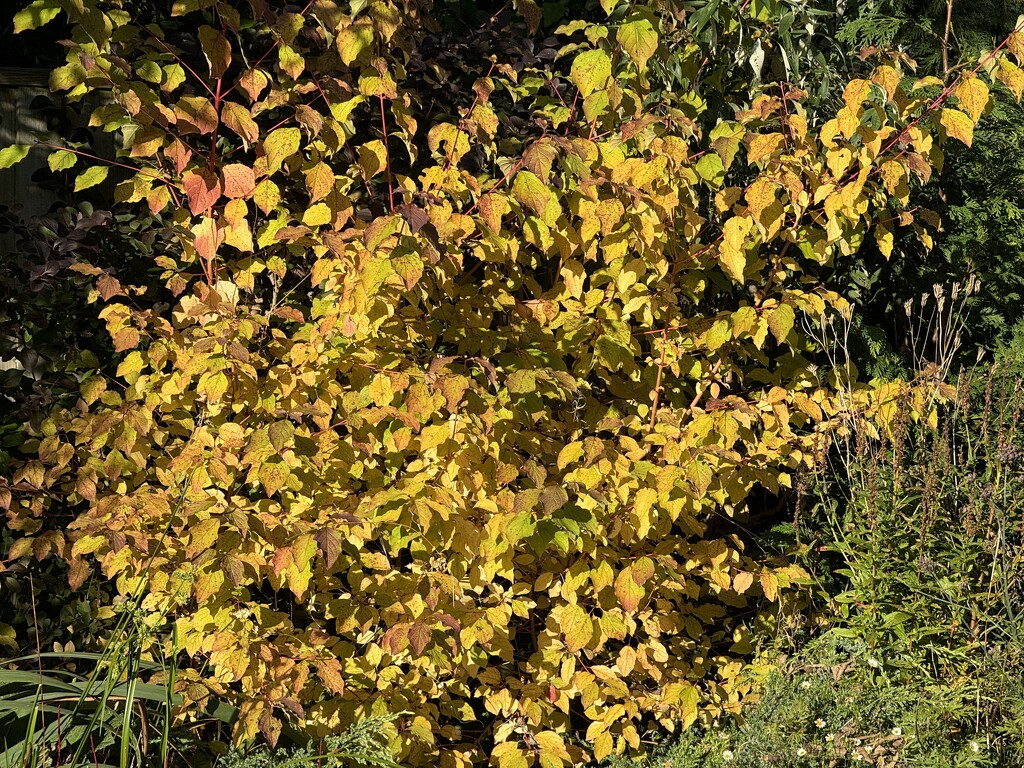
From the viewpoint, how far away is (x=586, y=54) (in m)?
2.07

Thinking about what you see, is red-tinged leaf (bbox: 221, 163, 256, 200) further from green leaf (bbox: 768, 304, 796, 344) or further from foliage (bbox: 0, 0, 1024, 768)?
green leaf (bbox: 768, 304, 796, 344)

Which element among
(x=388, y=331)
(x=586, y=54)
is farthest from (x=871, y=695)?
(x=586, y=54)

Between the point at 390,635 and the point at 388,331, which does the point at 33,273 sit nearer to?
the point at 388,331

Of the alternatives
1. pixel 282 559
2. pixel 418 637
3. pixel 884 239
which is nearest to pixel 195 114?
pixel 282 559

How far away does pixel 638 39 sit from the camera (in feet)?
6.27

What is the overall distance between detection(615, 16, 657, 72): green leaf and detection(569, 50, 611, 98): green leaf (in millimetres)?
122

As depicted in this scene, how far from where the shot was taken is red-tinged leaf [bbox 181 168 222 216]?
2004 millimetres

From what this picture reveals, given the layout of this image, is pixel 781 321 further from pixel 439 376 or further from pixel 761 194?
pixel 439 376

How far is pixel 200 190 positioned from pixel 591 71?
2.64ft

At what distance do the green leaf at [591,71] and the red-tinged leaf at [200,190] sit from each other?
746 millimetres

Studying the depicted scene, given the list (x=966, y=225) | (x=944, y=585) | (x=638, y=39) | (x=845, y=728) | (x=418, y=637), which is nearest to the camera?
(x=638, y=39)

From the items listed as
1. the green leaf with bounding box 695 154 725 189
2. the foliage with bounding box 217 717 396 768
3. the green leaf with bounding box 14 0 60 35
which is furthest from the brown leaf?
the foliage with bounding box 217 717 396 768

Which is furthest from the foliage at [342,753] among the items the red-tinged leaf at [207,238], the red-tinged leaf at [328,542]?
the red-tinged leaf at [207,238]

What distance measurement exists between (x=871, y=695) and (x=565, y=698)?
2.36ft
